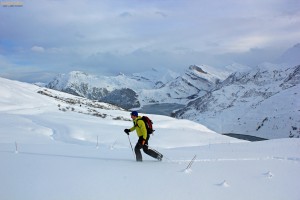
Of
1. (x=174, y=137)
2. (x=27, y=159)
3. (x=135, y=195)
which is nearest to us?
(x=135, y=195)

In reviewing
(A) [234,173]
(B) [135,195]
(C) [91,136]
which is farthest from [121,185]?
(C) [91,136]

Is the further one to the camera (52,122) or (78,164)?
(52,122)

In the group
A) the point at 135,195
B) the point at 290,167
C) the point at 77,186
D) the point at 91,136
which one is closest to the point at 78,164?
the point at 77,186

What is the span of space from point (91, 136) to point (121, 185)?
1770 centimetres

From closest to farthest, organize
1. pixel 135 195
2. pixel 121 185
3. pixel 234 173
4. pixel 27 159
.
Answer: pixel 135 195 < pixel 121 185 < pixel 234 173 < pixel 27 159

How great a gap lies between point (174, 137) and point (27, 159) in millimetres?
19644

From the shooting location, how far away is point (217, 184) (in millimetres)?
9570

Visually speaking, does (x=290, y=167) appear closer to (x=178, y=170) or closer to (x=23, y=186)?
(x=178, y=170)

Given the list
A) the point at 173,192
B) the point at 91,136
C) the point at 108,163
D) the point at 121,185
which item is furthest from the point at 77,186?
the point at 91,136

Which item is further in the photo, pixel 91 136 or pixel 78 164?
pixel 91 136

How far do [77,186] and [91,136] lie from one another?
17.8m

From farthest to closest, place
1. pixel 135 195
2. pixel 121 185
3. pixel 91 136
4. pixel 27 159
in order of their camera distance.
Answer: pixel 91 136 → pixel 27 159 → pixel 121 185 → pixel 135 195

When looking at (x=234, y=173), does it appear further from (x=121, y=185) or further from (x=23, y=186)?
(x=23, y=186)

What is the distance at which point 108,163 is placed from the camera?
40.2ft
